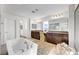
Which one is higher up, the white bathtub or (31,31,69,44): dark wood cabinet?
(31,31,69,44): dark wood cabinet

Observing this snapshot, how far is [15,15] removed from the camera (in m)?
1.62

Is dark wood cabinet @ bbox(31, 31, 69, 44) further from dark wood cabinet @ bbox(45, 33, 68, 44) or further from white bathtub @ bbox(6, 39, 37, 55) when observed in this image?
white bathtub @ bbox(6, 39, 37, 55)

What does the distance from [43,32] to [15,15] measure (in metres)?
0.48

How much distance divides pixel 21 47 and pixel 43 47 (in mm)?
301

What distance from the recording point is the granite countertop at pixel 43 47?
148 cm

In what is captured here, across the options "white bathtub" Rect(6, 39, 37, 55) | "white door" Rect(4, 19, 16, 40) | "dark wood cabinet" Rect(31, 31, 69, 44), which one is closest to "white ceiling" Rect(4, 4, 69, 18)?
"white door" Rect(4, 19, 16, 40)

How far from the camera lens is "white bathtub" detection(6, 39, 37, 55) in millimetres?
1478

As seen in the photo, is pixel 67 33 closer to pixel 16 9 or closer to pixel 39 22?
pixel 39 22

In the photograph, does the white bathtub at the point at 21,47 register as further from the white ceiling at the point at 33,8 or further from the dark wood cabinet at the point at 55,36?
the white ceiling at the point at 33,8

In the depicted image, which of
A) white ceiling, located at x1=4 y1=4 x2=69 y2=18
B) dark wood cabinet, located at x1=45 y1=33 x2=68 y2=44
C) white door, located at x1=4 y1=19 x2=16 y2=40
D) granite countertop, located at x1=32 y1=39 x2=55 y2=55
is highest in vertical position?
white ceiling, located at x1=4 y1=4 x2=69 y2=18

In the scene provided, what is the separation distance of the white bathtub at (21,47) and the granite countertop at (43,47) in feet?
0.18

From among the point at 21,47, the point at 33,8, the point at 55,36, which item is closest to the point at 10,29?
the point at 21,47

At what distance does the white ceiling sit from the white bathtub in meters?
0.38

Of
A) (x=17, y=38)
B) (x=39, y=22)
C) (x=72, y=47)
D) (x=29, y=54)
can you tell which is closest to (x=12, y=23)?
(x=17, y=38)
